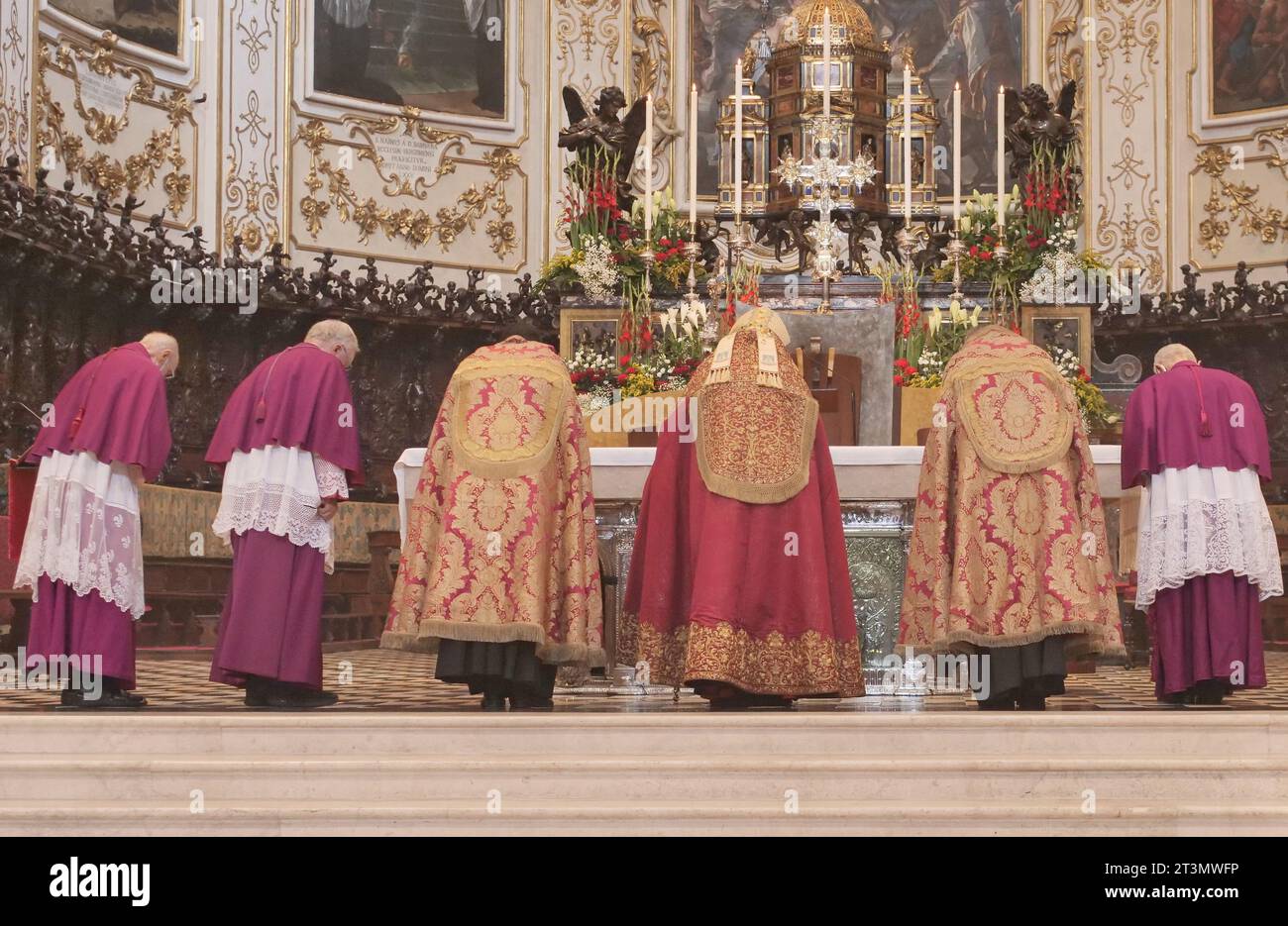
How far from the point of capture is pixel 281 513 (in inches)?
314

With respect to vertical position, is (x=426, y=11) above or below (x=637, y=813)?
above

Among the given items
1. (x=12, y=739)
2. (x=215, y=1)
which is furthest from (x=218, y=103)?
(x=12, y=739)

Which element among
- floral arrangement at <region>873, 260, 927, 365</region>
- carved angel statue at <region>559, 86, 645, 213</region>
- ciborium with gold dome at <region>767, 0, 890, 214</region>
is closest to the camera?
floral arrangement at <region>873, 260, 927, 365</region>

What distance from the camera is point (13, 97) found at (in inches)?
490

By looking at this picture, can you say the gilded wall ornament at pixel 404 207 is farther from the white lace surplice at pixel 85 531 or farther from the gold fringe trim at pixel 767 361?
the gold fringe trim at pixel 767 361

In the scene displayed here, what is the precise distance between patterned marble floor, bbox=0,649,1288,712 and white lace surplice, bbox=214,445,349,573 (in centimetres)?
75

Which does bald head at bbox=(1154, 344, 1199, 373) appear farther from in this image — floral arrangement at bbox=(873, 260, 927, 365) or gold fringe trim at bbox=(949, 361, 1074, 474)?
floral arrangement at bbox=(873, 260, 927, 365)

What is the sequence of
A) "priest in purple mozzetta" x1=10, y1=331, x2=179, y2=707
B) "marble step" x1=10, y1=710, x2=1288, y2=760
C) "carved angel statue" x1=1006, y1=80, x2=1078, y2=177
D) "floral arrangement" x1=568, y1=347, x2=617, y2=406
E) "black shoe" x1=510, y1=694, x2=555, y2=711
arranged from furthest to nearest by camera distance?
"carved angel statue" x1=1006, y1=80, x2=1078, y2=177 → "floral arrangement" x1=568, y1=347, x2=617, y2=406 → "priest in purple mozzetta" x1=10, y1=331, x2=179, y2=707 → "black shoe" x1=510, y1=694, x2=555, y2=711 → "marble step" x1=10, y1=710, x2=1288, y2=760

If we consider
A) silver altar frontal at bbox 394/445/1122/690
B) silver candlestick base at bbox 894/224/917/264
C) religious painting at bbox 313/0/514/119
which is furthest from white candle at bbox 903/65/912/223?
religious painting at bbox 313/0/514/119

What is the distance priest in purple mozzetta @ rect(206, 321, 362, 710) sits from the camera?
7.93 meters

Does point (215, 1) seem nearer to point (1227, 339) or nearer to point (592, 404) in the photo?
point (592, 404)

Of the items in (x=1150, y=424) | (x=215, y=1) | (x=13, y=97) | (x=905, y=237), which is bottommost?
(x=1150, y=424)

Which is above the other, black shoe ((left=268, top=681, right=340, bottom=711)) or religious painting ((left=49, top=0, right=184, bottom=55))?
religious painting ((left=49, top=0, right=184, bottom=55))

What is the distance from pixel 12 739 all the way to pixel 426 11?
32.3ft
